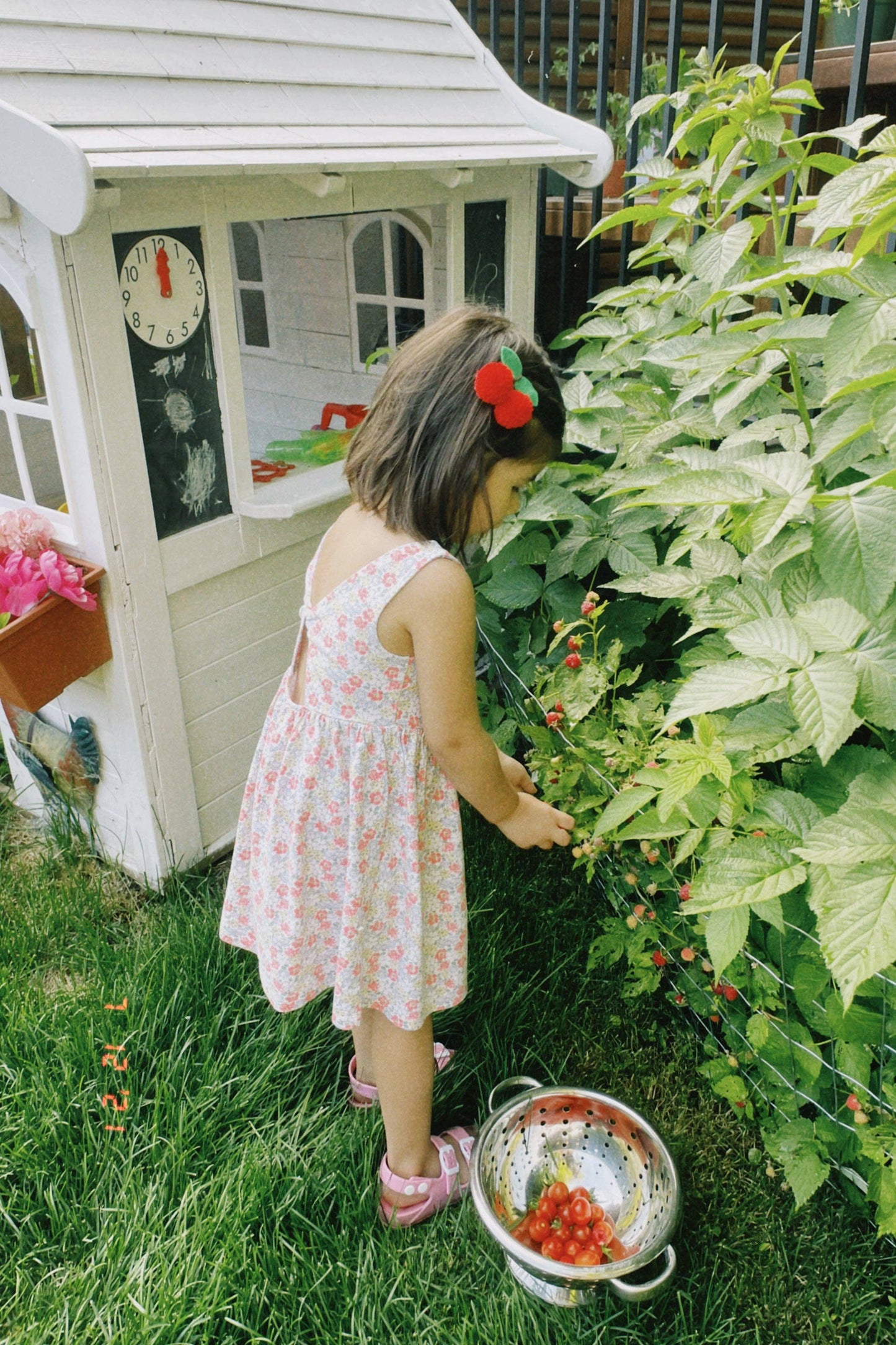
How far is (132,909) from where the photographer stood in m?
2.40

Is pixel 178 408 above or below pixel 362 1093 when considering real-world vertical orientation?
above

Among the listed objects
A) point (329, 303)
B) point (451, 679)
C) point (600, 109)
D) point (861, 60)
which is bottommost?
point (451, 679)

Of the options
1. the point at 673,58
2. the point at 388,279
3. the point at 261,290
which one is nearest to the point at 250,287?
the point at 261,290

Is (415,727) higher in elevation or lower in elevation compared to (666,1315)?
higher

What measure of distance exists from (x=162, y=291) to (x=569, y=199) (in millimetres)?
1582

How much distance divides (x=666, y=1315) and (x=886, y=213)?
159 cm

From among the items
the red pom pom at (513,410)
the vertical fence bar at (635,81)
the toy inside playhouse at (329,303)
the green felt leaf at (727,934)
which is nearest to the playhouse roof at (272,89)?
the vertical fence bar at (635,81)

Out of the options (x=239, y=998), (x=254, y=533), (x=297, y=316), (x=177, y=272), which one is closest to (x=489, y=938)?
(x=239, y=998)

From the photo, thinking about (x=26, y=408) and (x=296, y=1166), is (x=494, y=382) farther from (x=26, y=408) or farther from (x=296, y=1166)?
(x=296, y=1166)

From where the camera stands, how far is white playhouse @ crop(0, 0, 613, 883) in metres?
1.84

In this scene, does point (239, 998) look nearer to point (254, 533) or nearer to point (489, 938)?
point (489, 938)

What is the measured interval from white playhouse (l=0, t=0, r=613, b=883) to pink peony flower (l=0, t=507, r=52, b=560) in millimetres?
45

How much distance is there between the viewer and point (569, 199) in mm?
3111
